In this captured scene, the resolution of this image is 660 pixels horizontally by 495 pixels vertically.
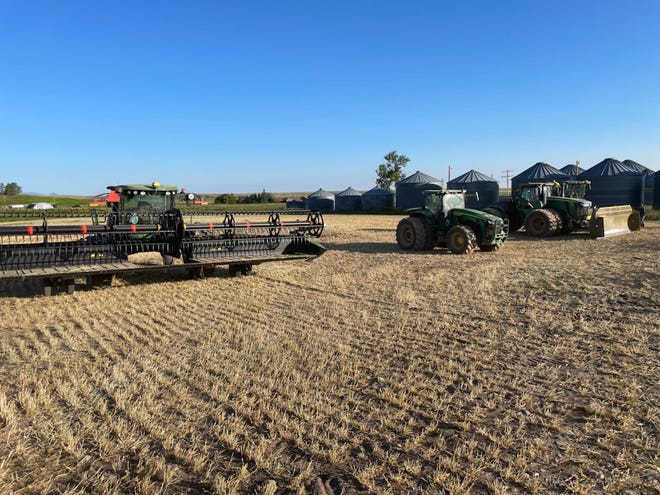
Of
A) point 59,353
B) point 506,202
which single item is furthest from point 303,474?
point 506,202

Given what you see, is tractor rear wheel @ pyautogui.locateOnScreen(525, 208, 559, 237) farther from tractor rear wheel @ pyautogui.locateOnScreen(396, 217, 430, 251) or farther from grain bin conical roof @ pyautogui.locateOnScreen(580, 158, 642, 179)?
grain bin conical roof @ pyautogui.locateOnScreen(580, 158, 642, 179)

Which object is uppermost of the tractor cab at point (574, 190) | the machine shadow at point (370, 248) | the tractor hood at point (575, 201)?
the tractor cab at point (574, 190)

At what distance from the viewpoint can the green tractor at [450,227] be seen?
12.3 metres

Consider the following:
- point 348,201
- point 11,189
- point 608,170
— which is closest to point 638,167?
point 608,170

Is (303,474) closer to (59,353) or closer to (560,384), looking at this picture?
(560,384)

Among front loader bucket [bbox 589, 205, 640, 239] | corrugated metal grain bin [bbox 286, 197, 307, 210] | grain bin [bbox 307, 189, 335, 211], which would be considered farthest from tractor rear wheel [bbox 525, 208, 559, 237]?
corrugated metal grain bin [bbox 286, 197, 307, 210]

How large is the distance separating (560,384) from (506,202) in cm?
1467

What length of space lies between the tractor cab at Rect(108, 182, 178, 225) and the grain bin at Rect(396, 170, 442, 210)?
27.5 metres

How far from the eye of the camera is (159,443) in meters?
3.08

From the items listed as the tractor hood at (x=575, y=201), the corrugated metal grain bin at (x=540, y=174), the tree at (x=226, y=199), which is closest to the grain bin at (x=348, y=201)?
the corrugated metal grain bin at (x=540, y=174)

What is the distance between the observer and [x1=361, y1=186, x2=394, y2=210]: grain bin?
40.4 metres

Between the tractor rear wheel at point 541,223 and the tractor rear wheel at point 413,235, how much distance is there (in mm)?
5005

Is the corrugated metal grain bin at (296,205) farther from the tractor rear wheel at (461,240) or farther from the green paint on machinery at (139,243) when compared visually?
the green paint on machinery at (139,243)

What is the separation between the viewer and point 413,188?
36.7 metres
